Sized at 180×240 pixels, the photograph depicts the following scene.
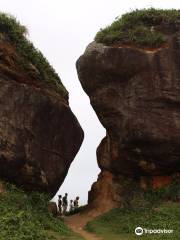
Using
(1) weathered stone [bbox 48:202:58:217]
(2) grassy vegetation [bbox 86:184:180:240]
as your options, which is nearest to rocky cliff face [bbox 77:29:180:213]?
(2) grassy vegetation [bbox 86:184:180:240]

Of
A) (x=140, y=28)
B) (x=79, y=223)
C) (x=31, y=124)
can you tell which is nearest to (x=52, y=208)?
(x=79, y=223)

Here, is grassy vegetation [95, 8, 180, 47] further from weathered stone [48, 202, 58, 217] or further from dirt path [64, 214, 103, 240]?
dirt path [64, 214, 103, 240]

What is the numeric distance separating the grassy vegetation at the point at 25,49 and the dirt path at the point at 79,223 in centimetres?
655

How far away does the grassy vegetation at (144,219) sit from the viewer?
749 inches

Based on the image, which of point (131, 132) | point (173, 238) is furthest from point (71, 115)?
point (173, 238)

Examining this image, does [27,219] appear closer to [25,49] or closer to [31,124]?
[31,124]

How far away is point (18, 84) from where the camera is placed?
74.0ft

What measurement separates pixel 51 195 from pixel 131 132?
5.11 meters

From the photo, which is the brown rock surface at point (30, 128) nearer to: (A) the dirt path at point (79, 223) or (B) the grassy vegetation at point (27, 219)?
(B) the grassy vegetation at point (27, 219)

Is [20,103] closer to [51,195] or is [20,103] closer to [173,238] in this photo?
[51,195]

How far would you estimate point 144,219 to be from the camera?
20.8 metres

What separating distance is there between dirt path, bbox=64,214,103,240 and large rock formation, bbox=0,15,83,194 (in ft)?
6.10

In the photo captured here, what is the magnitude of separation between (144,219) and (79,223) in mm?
4188

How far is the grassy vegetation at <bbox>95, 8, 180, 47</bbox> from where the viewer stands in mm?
24969
